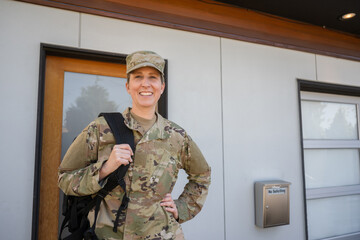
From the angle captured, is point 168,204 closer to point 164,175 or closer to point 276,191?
point 164,175

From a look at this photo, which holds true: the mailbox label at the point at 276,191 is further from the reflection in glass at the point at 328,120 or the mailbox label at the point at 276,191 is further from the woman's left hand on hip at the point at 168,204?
the woman's left hand on hip at the point at 168,204

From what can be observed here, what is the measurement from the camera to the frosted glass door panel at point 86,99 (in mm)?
2410

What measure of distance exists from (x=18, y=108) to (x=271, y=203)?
280 centimetres

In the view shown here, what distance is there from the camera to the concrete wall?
2.13 meters

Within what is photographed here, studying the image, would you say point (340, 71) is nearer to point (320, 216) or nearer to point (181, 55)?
point (320, 216)

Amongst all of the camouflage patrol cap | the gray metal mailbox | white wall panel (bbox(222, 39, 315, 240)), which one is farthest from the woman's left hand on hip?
the gray metal mailbox

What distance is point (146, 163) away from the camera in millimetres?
1365

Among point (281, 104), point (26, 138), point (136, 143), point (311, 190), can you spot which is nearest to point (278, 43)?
point (281, 104)

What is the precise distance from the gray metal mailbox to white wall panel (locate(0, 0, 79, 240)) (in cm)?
237

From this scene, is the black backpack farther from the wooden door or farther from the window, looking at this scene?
the window

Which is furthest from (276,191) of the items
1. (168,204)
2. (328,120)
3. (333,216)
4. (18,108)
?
(18,108)

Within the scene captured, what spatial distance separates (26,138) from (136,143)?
4.35 feet

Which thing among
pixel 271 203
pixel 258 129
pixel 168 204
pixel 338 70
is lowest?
pixel 271 203

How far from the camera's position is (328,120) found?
409 centimetres
